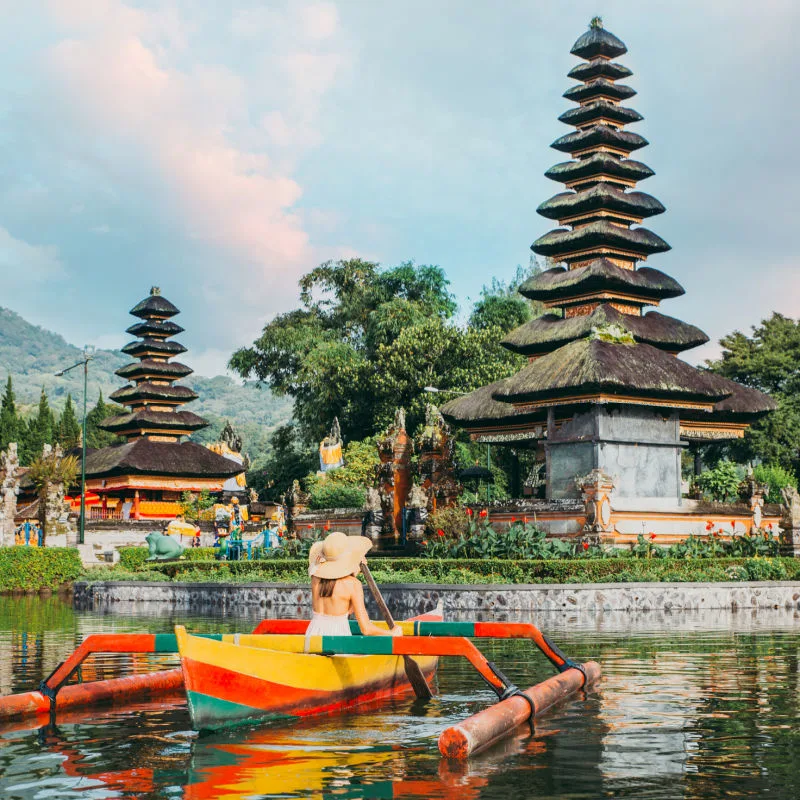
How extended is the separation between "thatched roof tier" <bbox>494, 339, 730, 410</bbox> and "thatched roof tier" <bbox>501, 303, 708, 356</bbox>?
7.58 ft

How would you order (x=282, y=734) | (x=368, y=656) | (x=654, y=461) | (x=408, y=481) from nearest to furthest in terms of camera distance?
(x=282, y=734) < (x=368, y=656) < (x=408, y=481) < (x=654, y=461)

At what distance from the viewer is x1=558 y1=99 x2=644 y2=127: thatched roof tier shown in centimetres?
5372

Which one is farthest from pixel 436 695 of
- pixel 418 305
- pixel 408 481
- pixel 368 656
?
pixel 418 305

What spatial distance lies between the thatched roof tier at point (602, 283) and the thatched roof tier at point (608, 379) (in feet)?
13.5

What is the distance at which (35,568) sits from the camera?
134ft

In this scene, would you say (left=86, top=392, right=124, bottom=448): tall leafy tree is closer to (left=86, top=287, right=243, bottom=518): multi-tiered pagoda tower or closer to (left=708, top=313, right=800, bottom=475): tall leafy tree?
(left=86, top=287, right=243, bottom=518): multi-tiered pagoda tower

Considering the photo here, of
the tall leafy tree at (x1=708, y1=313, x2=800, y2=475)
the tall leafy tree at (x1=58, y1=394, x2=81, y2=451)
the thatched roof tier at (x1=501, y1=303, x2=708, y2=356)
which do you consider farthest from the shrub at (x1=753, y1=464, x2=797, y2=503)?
the tall leafy tree at (x1=58, y1=394, x2=81, y2=451)

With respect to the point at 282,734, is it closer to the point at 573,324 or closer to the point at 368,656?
the point at 368,656

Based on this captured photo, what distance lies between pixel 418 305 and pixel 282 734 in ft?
215

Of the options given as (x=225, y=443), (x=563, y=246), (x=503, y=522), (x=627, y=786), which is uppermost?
(x=563, y=246)

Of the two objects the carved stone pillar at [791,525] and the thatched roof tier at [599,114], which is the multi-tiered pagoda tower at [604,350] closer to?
the thatched roof tier at [599,114]

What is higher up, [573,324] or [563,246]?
[563,246]

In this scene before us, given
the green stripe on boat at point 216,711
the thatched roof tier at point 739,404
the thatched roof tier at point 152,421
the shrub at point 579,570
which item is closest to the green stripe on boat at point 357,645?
the green stripe on boat at point 216,711

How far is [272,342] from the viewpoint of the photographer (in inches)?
3155
